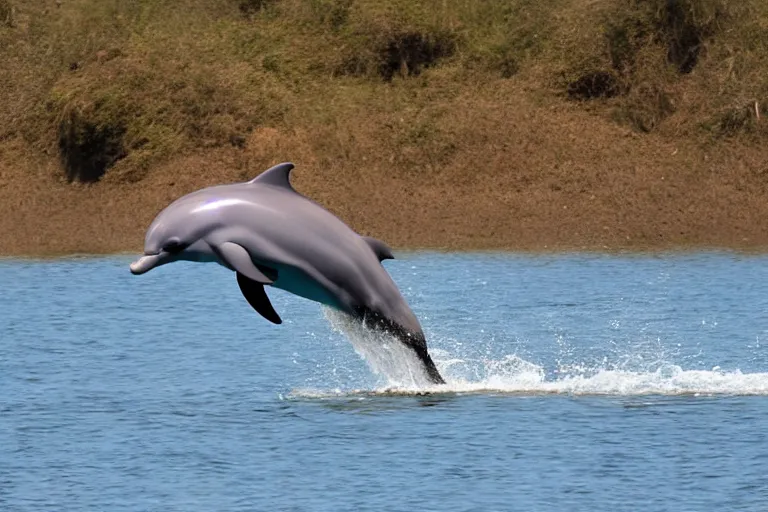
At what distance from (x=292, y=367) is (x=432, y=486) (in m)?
8.35

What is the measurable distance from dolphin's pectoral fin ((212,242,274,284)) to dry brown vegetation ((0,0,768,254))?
2348 cm

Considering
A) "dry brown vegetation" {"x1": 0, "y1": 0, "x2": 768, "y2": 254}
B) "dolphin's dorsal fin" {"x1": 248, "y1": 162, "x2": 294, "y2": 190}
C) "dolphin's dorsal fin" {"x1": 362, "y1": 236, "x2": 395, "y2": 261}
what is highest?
"dolphin's dorsal fin" {"x1": 248, "y1": 162, "x2": 294, "y2": 190}

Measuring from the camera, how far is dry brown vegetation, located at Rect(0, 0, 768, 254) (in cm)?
4119

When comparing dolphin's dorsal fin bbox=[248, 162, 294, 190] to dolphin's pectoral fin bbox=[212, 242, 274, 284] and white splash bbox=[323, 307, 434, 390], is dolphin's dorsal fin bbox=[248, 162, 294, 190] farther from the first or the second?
white splash bbox=[323, 307, 434, 390]

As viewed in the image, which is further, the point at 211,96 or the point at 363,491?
the point at 211,96

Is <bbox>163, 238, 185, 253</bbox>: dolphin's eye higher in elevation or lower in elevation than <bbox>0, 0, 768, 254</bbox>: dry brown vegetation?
higher

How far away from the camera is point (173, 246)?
54.0 feet

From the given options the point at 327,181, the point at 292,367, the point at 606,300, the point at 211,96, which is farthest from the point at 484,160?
the point at 292,367

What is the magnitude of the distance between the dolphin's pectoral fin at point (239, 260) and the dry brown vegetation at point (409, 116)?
23.5 metres

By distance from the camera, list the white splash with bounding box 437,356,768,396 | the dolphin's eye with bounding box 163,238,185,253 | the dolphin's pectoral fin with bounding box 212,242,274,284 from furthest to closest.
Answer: the white splash with bounding box 437,356,768,396 < the dolphin's eye with bounding box 163,238,185,253 < the dolphin's pectoral fin with bounding box 212,242,274,284

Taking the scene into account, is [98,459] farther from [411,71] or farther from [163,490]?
[411,71]

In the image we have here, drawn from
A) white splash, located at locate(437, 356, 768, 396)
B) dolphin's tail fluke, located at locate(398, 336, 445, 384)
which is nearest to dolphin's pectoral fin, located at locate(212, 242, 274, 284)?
dolphin's tail fluke, located at locate(398, 336, 445, 384)

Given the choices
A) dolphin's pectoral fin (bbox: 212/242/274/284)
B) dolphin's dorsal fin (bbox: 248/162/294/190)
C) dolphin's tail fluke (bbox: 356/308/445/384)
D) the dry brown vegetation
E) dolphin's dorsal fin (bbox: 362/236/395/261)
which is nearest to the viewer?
dolphin's pectoral fin (bbox: 212/242/274/284)

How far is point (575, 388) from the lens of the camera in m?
19.8
